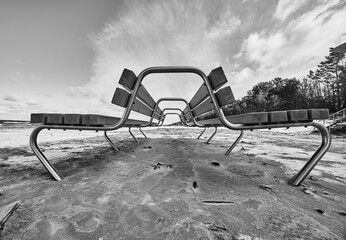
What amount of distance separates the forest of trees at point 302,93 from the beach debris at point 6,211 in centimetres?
3255

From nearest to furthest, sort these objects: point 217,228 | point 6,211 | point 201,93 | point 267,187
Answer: point 217,228 < point 6,211 < point 267,187 < point 201,93

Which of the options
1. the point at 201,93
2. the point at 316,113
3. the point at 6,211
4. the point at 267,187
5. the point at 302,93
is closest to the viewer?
the point at 6,211

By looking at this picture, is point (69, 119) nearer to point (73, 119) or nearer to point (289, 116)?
point (73, 119)

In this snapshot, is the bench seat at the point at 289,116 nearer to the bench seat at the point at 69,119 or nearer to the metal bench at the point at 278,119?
the metal bench at the point at 278,119

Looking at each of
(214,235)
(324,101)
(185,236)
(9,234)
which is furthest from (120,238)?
(324,101)

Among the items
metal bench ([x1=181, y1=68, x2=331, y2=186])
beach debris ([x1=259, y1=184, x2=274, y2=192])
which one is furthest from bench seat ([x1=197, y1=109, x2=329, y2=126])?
beach debris ([x1=259, y1=184, x2=274, y2=192])

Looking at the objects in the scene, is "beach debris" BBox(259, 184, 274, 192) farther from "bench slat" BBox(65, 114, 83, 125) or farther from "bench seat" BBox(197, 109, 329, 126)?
"bench slat" BBox(65, 114, 83, 125)

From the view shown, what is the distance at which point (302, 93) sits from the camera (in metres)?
37.6

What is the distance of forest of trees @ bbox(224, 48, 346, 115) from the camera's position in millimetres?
32078

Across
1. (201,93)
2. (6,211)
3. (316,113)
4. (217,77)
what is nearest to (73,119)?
(6,211)

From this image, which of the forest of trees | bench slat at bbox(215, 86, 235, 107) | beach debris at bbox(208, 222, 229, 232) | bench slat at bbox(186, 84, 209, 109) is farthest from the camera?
the forest of trees

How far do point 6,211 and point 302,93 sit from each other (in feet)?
157

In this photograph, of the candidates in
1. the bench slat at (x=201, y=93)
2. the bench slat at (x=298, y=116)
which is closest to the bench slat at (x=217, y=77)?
the bench slat at (x=201, y=93)

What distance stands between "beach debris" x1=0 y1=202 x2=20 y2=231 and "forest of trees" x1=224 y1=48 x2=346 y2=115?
1281 inches
